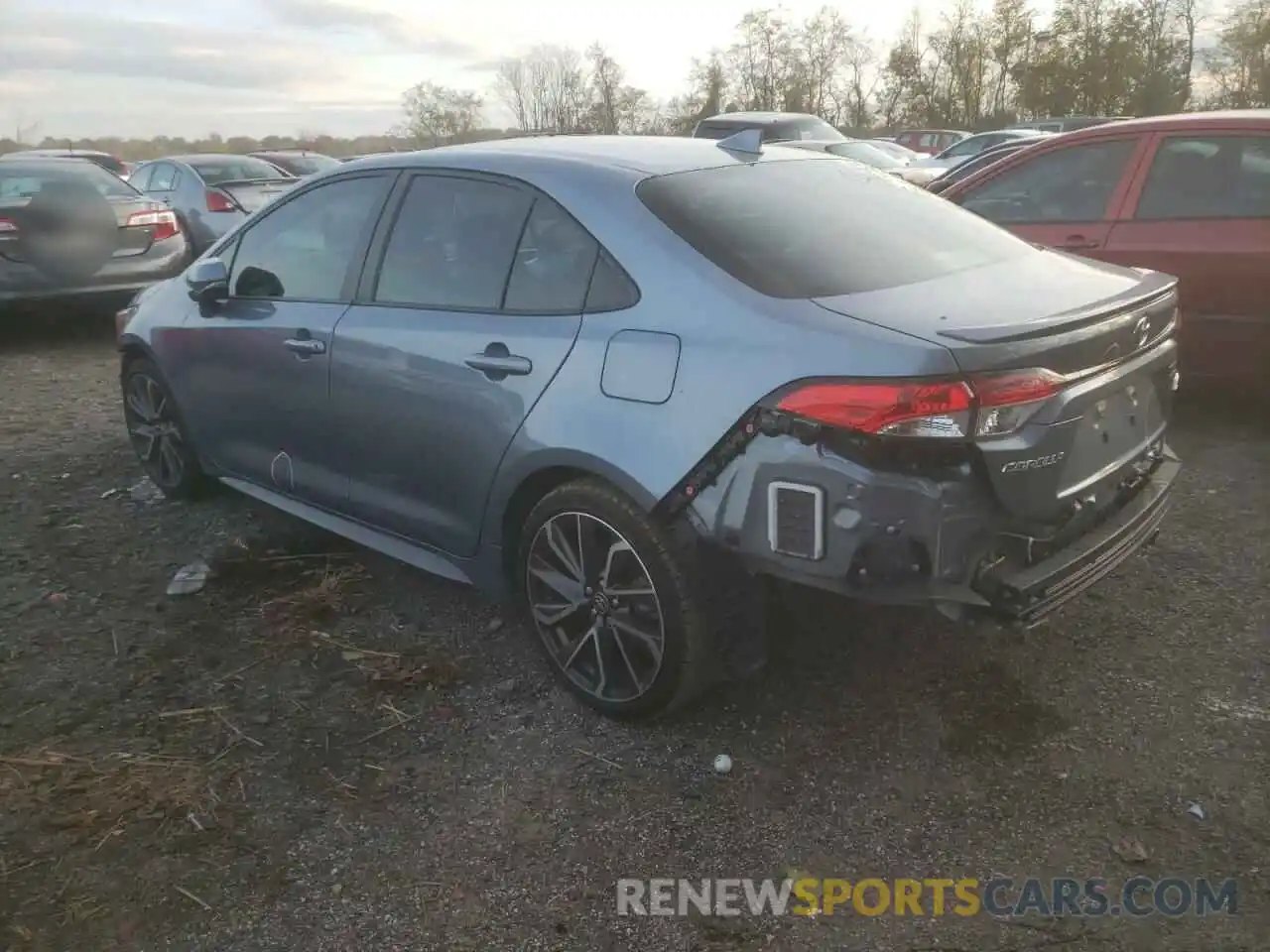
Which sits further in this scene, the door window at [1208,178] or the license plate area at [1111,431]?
the door window at [1208,178]

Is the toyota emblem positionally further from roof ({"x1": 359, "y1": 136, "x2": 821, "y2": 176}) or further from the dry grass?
the dry grass

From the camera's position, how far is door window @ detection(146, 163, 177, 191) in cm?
1298

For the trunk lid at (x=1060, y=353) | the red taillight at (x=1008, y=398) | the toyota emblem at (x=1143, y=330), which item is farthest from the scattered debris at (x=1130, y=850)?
the toyota emblem at (x=1143, y=330)

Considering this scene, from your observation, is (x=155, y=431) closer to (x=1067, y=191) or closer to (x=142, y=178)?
(x=1067, y=191)

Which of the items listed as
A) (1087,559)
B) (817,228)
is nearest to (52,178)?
(817,228)

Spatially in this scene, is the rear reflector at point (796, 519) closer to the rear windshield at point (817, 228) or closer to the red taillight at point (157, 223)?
the rear windshield at point (817, 228)

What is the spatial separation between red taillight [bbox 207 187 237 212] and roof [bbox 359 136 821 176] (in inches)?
355

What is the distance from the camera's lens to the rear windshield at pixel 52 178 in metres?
8.30

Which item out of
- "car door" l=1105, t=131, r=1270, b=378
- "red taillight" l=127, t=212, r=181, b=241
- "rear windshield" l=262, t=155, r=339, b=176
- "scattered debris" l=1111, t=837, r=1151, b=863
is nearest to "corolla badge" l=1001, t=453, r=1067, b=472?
"scattered debris" l=1111, t=837, r=1151, b=863

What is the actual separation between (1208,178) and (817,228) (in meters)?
3.47

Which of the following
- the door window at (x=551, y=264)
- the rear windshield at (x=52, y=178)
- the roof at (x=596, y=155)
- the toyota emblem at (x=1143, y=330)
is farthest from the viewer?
the rear windshield at (x=52, y=178)

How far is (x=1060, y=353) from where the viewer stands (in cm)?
269

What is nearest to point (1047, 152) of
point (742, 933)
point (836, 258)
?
point (836, 258)

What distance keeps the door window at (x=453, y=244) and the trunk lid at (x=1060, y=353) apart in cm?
114
